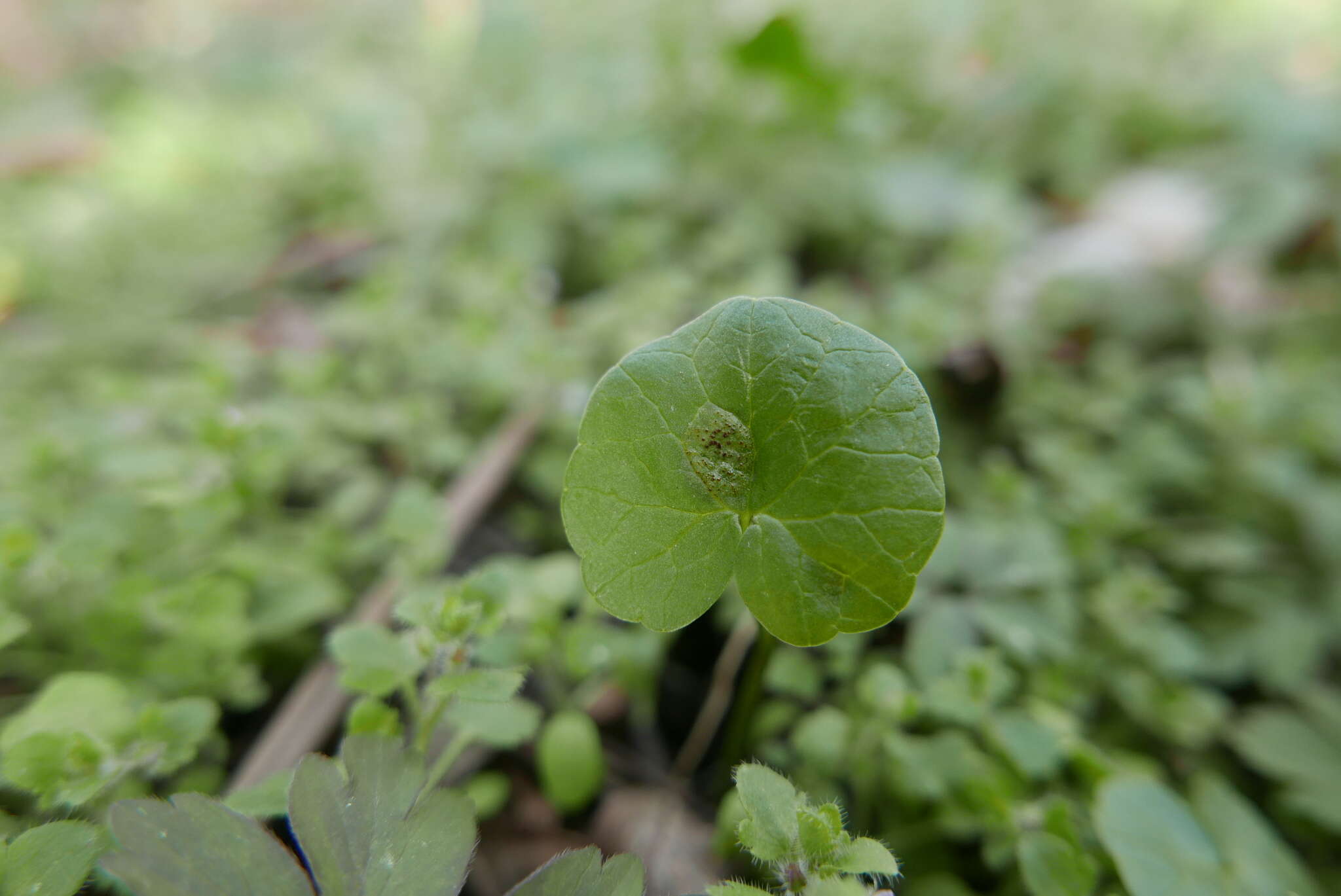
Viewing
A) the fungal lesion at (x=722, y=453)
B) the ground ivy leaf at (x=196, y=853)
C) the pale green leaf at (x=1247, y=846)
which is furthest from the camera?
the pale green leaf at (x=1247, y=846)

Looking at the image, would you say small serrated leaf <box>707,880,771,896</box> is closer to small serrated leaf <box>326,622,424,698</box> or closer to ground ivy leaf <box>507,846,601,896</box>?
ground ivy leaf <box>507,846,601,896</box>

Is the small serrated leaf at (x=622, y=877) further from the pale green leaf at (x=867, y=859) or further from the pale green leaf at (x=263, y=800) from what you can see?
the pale green leaf at (x=263, y=800)

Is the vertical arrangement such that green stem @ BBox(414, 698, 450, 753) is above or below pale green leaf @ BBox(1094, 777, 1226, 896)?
above

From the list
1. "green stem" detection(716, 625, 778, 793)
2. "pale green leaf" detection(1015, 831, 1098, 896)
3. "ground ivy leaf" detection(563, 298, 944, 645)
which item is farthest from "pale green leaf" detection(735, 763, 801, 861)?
"pale green leaf" detection(1015, 831, 1098, 896)

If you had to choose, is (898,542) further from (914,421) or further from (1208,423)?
(1208,423)

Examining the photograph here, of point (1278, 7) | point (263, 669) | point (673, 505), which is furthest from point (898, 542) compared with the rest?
point (1278, 7)

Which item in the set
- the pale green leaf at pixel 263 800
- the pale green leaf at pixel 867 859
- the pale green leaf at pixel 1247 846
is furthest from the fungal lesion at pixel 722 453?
the pale green leaf at pixel 1247 846
